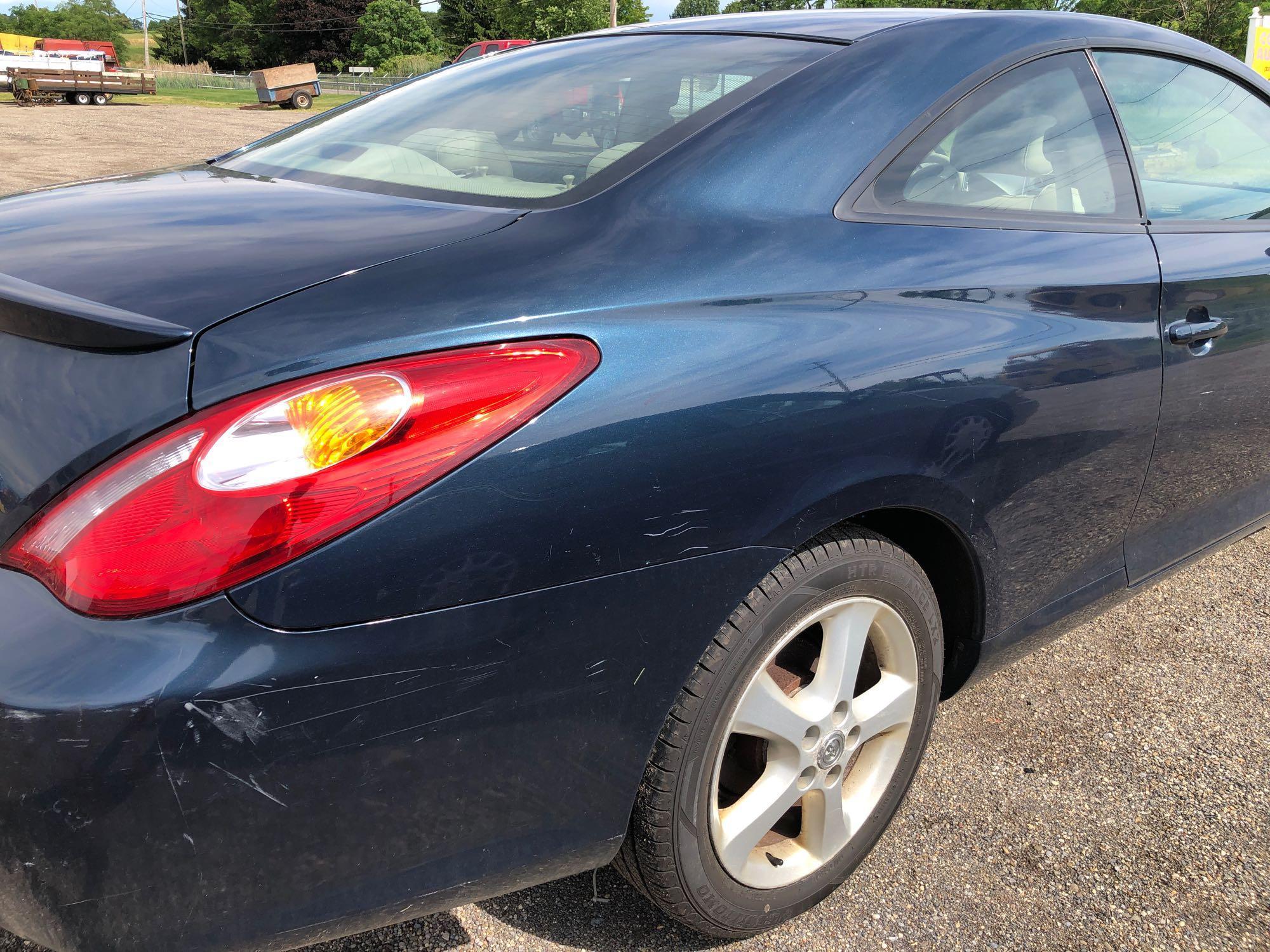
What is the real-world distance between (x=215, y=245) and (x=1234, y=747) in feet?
8.14

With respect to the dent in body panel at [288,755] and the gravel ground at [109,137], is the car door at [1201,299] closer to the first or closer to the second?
the dent in body panel at [288,755]

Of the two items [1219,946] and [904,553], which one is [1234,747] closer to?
[1219,946]

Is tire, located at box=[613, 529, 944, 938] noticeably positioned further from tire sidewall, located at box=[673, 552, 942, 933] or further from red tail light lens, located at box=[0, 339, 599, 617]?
red tail light lens, located at box=[0, 339, 599, 617]

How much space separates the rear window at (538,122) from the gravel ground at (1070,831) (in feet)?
4.29

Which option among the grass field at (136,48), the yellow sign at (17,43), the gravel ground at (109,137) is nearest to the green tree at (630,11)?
the gravel ground at (109,137)

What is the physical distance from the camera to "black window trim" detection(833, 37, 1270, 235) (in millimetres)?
1824

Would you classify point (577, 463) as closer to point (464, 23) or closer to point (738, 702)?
point (738, 702)

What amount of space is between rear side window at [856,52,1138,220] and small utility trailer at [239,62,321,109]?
39.4m

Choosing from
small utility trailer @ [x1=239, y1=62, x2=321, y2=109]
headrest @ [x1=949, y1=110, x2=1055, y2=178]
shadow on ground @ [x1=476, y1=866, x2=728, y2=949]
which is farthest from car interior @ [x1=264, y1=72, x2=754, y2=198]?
small utility trailer @ [x1=239, y1=62, x2=321, y2=109]

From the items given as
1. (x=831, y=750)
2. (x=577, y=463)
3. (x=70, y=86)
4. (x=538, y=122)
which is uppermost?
(x=70, y=86)

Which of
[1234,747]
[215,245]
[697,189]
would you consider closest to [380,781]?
[215,245]

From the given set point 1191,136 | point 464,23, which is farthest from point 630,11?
point 1191,136

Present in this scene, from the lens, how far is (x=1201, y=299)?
2291 mm

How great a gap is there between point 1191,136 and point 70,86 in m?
42.9
